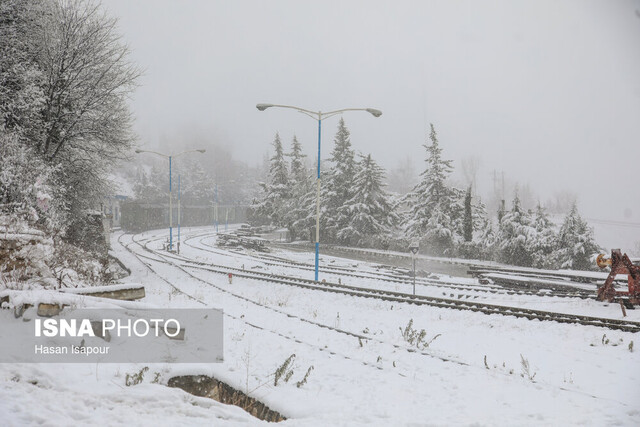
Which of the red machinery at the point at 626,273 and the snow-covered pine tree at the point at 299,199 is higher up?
the snow-covered pine tree at the point at 299,199

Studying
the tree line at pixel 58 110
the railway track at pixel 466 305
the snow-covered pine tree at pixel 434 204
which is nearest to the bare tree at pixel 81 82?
the tree line at pixel 58 110

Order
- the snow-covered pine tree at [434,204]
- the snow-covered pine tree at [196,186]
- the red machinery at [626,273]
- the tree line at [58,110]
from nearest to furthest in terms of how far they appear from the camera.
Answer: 1. the red machinery at [626,273]
2. the tree line at [58,110]
3. the snow-covered pine tree at [434,204]
4. the snow-covered pine tree at [196,186]

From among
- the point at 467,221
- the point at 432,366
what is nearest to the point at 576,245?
the point at 467,221

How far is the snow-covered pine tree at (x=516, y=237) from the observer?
29.5m

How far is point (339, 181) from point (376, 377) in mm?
36152

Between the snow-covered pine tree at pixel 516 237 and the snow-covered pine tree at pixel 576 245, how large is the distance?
87.0 inches

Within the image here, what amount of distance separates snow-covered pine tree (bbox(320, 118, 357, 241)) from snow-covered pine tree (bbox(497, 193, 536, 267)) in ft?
52.5

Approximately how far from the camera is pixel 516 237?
29891mm

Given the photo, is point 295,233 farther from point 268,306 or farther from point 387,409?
point 387,409

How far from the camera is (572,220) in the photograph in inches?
1071

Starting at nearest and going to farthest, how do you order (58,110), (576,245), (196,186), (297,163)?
(58,110)
(576,245)
(297,163)
(196,186)

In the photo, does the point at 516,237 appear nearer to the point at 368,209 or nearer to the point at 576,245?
the point at 576,245

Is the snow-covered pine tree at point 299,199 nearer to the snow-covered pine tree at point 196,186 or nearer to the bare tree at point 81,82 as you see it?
the bare tree at point 81,82

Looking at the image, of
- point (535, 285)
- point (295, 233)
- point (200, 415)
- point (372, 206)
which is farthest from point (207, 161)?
point (200, 415)
